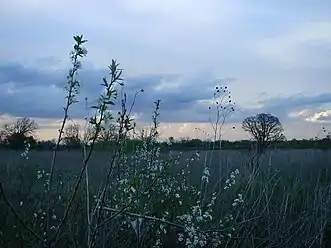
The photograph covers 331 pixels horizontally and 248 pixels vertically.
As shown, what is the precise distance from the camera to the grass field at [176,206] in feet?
19.5

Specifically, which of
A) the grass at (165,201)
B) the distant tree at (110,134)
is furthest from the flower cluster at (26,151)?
the distant tree at (110,134)

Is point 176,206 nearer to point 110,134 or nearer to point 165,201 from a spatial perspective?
point 165,201

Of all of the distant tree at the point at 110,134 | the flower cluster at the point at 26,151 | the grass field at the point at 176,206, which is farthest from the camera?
the flower cluster at the point at 26,151

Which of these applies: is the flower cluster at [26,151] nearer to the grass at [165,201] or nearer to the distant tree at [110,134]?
the grass at [165,201]

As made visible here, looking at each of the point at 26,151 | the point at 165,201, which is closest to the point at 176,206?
the point at 165,201

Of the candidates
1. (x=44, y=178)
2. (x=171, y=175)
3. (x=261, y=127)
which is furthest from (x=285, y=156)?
(x=44, y=178)

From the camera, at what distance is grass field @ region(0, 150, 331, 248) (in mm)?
5930

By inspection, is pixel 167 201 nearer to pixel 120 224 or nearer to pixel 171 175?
pixel 171 175

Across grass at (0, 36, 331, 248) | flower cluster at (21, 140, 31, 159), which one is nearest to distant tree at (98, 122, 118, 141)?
grass at (0, 36, 331, 248)

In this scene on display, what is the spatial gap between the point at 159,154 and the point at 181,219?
4.42 ft

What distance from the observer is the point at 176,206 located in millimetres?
7016

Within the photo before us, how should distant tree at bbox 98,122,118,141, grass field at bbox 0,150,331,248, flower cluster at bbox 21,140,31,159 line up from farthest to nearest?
1. flower cluster at bbox 21,140,31,159
2. grass field at bbox 0,150,331,248
3. distant tree at bbox 98,122,118,141

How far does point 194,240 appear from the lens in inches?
216

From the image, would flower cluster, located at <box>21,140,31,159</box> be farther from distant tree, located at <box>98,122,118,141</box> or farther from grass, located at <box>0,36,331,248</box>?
distant tree, located at <box>98,122,118,141</box>
